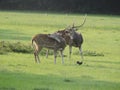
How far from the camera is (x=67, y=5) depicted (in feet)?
367

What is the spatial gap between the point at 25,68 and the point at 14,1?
91.3m

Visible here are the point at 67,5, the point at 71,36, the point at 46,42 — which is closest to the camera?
the point at 46,42

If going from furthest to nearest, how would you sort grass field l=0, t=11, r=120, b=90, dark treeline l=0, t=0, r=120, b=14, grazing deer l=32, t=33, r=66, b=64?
dark treeline l=0, t=0, r=120, b=14, grazing deer l=32, t=33, r=66, b=64, grass field l=0, t=11, r=120, b=90

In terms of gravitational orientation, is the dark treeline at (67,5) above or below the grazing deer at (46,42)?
below

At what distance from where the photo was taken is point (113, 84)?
64.7 feet

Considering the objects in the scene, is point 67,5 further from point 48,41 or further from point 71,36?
point 48,41

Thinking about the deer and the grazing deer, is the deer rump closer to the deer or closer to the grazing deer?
the grazing deer

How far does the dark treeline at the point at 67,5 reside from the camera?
107 m

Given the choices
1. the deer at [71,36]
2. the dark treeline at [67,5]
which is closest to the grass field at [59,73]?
the deer at [71,36]

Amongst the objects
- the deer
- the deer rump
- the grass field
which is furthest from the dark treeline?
the deer rump

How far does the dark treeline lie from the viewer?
10669 cm

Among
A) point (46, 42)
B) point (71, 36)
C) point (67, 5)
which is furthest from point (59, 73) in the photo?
point (67, 5)

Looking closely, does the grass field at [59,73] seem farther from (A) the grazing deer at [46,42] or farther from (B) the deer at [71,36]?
(B) the deer at [71,36]

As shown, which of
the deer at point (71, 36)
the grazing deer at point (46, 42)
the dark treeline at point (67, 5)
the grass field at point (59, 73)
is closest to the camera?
the grass field at point (59, 73)
